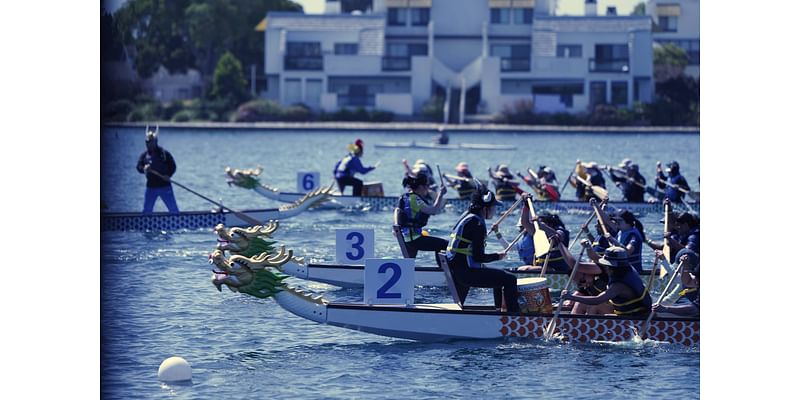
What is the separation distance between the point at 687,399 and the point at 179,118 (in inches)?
3611

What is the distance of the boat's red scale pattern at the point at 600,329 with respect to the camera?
22266 millimetres

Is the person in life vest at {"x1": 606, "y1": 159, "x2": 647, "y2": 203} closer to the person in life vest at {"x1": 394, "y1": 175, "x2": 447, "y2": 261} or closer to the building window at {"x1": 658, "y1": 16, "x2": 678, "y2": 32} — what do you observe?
the person in life vest at {"x1": 394, "y1": 175, "x2": 447, "y2": 261}

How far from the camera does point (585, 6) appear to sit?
109188mm

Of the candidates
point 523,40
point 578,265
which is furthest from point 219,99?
A: point 578,265

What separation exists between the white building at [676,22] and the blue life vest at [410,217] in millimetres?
87953

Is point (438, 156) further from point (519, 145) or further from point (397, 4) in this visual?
point (397, 4)

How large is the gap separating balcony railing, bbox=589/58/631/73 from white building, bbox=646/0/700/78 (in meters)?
8.21

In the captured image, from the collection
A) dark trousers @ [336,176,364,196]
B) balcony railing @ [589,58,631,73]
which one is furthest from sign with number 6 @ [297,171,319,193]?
balcony railing @ [589,58,631,73]

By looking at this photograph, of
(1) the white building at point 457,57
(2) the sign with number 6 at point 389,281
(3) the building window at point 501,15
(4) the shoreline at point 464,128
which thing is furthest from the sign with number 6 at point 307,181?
(3) the building window at point 501,15

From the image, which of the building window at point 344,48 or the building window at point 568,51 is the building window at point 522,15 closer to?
the building window at point 568,51

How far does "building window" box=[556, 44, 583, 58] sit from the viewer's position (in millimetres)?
105812

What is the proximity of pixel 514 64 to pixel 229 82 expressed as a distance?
20.9 meters

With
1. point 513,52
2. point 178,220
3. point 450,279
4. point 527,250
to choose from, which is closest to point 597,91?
point 513,52

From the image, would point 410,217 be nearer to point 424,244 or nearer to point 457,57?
point 424,244
